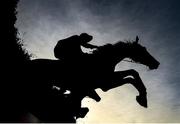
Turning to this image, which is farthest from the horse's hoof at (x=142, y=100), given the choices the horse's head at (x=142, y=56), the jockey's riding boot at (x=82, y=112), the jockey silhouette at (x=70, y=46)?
the jockey silhouette at (x=70, y=46)

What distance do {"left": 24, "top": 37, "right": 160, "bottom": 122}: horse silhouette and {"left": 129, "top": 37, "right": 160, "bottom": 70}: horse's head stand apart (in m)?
0.63

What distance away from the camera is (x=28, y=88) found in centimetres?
908

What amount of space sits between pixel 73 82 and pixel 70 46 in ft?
3.86

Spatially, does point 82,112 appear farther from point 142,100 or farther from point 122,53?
point 122,53

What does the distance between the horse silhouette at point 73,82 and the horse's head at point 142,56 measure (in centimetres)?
63

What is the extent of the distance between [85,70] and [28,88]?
6.25 feet

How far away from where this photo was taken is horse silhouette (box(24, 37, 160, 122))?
30.3ft

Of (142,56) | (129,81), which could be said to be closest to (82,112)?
(129,81)

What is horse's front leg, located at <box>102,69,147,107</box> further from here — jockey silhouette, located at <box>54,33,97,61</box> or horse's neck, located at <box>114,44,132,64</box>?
jockey silhouette, located at <box>54,33,97,61</box>

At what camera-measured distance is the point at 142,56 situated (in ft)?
35.0

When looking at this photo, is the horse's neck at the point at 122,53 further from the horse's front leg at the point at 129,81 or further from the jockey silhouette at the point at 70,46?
the jockey silhouette at the point at 70,46

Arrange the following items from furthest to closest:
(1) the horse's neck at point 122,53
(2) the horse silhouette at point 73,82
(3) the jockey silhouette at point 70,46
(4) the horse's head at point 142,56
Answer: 1. (4) the horse's head at point 142,56
2. (1) the horse's neck at point 122,53
3. (3) the jockey silhouette at point 70,46
4. (2) the horse silhouette at point 73,82

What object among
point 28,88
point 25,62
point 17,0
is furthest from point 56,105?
point 17,0

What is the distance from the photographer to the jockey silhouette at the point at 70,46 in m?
9.40
